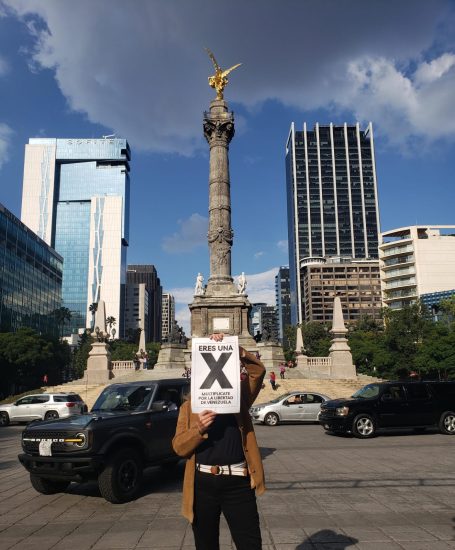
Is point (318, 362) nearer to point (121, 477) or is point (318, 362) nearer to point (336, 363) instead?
point (336, 363)

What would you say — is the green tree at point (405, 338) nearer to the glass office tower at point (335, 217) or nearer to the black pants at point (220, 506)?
the black pants at point (220, 506)

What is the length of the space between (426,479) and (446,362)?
4062 centimetres

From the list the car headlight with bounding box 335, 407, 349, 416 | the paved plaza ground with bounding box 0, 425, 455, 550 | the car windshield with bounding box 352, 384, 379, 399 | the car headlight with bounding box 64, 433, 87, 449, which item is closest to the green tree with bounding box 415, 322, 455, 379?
the car windshield with bounding box 352, 384, 379, 399

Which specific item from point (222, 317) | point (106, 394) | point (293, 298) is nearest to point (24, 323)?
point (222, 317)

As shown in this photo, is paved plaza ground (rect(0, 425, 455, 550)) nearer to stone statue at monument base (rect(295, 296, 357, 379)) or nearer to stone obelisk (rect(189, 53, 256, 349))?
stone statue at monument base (rect(295, 296, 357, 379))

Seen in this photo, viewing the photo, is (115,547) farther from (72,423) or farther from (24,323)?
(24,323)

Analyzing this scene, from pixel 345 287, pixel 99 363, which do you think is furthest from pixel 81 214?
pixel 99 363

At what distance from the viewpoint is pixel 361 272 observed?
152m

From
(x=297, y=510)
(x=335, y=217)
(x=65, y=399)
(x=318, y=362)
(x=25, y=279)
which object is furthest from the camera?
(x=335, y=217)

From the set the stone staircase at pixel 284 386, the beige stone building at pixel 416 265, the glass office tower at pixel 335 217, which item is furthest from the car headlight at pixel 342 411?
the glass office tower at pixel 335 217

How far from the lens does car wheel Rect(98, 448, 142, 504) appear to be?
7699 mm

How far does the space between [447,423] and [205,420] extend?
15.3 meters

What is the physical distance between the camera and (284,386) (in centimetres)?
3388

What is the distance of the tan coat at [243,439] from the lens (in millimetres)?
3858
